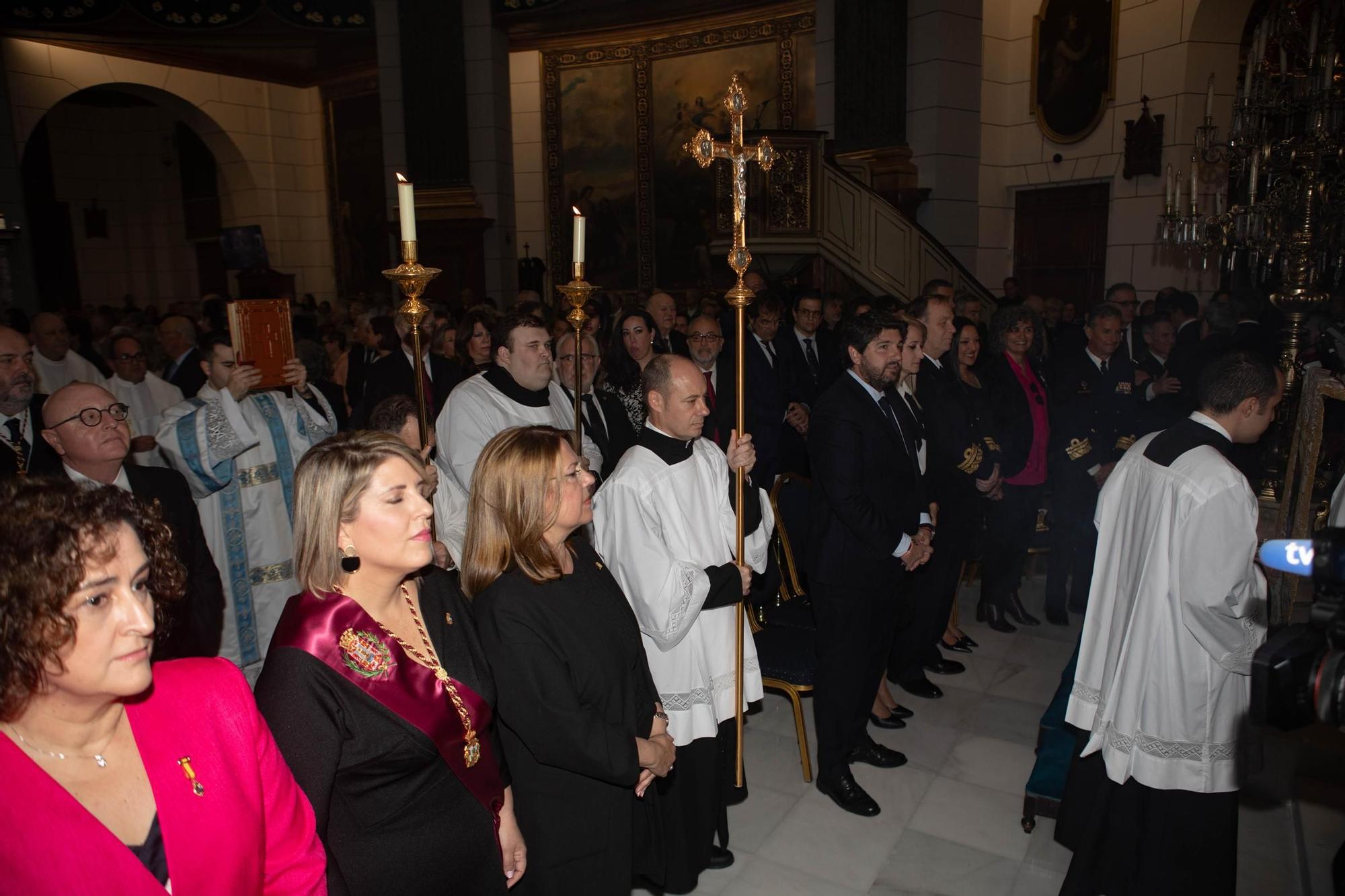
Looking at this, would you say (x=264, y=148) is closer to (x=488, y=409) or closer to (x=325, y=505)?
(x=488, y=409)

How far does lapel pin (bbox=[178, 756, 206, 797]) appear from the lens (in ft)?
4.71

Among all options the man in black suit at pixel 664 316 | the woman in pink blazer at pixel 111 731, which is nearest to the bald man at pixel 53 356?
the man in black suit at pixel 664 316

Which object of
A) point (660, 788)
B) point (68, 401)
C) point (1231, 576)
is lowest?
point (660, 788)

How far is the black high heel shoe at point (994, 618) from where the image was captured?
17.4 feet

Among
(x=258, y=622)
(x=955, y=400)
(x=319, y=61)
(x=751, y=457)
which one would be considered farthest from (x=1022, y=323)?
(x=319, y=61)

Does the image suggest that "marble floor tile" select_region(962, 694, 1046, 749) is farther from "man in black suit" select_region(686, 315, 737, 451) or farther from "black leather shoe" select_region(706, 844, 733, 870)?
"man in black suit" select_region(686, 315, 737, 451)

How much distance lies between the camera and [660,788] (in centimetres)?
285

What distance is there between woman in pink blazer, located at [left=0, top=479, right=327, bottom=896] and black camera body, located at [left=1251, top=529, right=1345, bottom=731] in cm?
167

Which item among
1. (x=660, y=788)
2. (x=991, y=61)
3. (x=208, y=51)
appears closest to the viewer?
(x=660, y=788)

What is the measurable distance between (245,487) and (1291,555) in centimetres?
393

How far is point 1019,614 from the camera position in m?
5.43

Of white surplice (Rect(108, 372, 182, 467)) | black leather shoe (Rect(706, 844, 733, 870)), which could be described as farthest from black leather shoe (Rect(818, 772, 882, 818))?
white surplice (Rect(108, 372, 182, 467))

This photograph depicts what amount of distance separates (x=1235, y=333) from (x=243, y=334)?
19.9ft

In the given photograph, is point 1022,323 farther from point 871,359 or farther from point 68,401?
point 68,401
